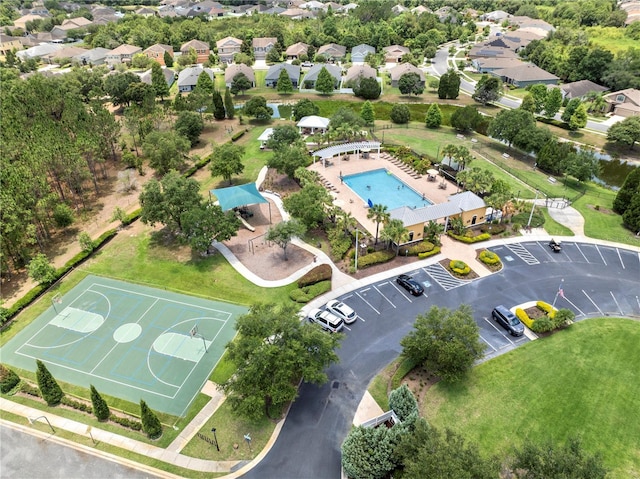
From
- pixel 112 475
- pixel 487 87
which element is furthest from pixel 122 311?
pixel 487 87

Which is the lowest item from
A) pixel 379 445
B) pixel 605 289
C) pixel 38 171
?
pixel 605 289

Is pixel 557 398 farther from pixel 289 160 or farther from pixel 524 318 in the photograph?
pixel 289 160

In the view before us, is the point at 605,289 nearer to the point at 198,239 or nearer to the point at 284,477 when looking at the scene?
the point at 284,477

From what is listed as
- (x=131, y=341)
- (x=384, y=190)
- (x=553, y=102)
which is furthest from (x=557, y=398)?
(x=553, y=102)

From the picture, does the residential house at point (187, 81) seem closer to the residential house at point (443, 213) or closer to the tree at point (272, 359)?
the residential house at point (443, 213)

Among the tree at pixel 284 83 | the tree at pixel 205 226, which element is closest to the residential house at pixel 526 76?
the tree at pixel 284 83

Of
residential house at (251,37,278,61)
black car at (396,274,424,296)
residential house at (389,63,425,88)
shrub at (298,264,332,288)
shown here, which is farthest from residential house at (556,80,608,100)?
residential house at (251,37,278,61)

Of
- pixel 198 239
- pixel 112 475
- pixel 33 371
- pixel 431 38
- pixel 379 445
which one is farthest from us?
pixel 431 38
